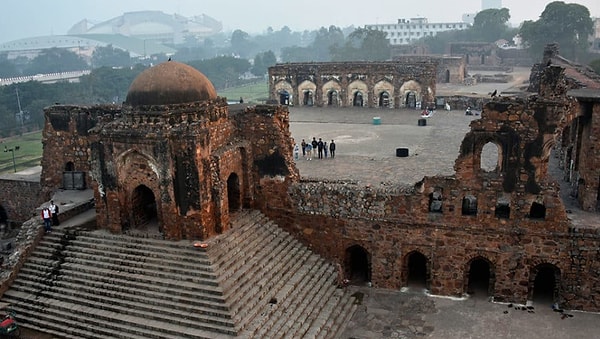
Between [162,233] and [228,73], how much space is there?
80585 millimetres

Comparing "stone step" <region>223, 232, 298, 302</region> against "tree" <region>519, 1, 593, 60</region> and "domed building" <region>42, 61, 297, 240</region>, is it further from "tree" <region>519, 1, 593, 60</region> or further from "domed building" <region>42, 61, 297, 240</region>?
"tree" <region>519, 1, 593, 60</region>

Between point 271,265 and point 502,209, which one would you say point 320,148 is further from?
point 502,209

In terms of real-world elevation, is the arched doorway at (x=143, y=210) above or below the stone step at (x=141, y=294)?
above

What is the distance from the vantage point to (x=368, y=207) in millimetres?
15359

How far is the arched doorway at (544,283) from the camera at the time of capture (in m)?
14.4

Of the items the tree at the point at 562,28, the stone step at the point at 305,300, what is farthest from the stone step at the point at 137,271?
the tree at the point at 562,28

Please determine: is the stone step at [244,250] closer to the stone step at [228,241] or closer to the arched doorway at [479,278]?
the stone step at [228,241]

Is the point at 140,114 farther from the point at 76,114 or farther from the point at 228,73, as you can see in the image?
the point at 228,73

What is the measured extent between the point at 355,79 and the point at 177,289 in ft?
72.9

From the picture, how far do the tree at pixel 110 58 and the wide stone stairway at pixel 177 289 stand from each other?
132 meters

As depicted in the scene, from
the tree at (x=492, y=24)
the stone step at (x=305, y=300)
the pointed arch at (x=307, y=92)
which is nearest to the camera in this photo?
the stone step at (x=305, y=300)

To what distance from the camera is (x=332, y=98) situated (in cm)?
3381

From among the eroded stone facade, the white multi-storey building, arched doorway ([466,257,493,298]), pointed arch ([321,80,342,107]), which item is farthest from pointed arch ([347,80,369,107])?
the white multi-storey building

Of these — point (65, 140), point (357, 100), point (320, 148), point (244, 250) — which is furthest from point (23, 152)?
point (244, 250)
